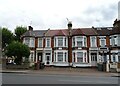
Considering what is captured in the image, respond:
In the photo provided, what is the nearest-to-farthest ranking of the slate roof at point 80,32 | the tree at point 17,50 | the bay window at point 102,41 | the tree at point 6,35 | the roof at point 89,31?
the tree at point 17,50, the bay window at point 102,41, the slate roof at point 80,32, the roof at point 89,31, the tree at point 6,35

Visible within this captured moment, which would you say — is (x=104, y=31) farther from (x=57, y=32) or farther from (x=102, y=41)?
(x=57, y=32)

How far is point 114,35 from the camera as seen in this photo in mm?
36094

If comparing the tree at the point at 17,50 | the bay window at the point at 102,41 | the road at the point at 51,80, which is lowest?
the road at the point at 51,80

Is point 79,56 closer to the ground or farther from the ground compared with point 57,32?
closer to the ground

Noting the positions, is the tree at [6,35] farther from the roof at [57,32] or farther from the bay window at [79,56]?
the bay window at [79,56]

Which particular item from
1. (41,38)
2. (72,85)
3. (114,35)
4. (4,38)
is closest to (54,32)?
(41,38)

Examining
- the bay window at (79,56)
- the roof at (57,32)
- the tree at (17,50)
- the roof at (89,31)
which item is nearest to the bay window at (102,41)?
the roof at (89,31)

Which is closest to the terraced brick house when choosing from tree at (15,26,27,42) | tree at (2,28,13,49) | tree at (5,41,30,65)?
tree at (5,41,30,65)

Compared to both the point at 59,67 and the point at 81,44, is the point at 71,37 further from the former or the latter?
the point at 59,67

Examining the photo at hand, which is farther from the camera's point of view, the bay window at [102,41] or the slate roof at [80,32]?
the slate roof at [80,32]

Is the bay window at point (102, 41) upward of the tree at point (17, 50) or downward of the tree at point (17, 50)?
upward

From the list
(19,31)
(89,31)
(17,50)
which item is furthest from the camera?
(19,31)

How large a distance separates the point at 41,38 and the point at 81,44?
8.60 meters

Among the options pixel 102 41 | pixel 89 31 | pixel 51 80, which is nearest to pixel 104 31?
pixel 102 41
